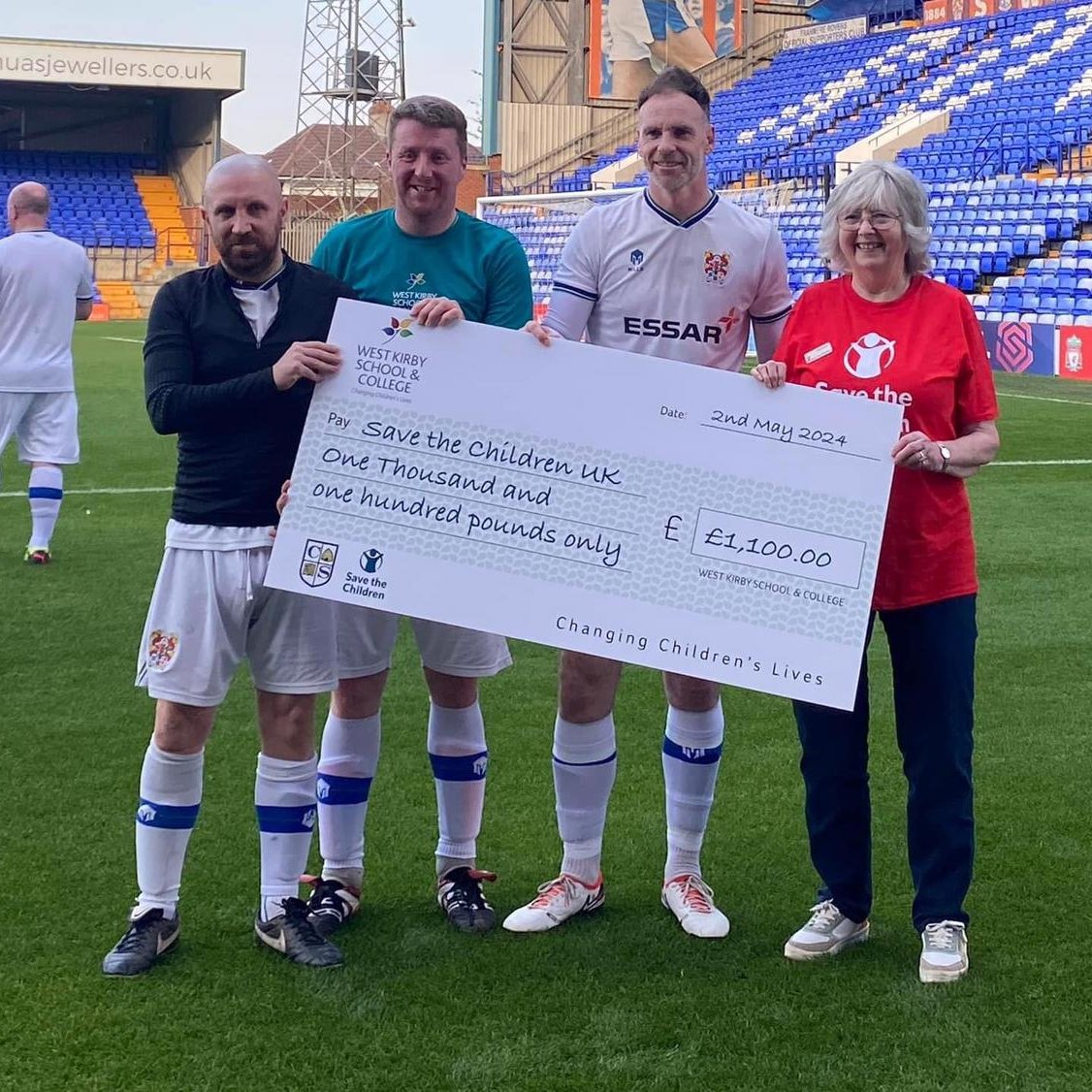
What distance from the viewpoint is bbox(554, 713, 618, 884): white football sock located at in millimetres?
3768

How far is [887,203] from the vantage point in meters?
3.12

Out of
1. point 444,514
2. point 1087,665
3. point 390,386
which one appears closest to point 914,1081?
point 444,514

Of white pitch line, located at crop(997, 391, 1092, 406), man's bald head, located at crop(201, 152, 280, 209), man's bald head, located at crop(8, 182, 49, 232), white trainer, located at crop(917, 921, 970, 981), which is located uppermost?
man's bald head, located at crop(8, 182, 49, 232)

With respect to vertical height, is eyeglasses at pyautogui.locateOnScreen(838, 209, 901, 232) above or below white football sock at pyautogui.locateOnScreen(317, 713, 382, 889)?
above

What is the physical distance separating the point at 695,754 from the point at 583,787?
0.99 ft

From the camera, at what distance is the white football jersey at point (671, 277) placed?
3.58m

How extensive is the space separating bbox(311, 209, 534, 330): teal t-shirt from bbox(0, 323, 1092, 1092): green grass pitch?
150 cm

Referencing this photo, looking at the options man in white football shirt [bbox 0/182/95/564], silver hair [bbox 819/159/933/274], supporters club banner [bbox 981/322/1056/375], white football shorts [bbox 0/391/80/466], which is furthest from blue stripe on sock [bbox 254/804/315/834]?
supporters club banner [bbox 981/322/1056/375]

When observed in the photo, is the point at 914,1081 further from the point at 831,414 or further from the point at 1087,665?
the point at 1087,665

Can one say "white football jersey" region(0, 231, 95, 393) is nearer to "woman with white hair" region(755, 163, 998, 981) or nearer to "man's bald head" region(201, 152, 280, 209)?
"man's bald head" region(201, 152, 280, 209)

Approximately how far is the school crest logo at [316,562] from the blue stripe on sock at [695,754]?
1083 millimetres

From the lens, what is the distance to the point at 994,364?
784 inches

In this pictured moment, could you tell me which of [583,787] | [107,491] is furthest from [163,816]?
[107,491]

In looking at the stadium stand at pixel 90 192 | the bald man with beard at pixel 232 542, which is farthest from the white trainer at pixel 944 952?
the stadium stand at pixel 90 192
